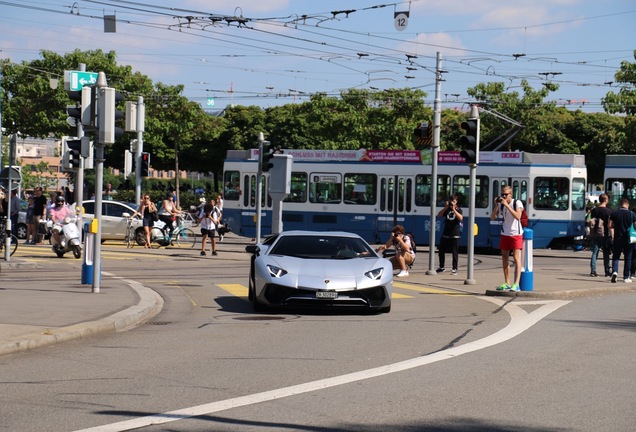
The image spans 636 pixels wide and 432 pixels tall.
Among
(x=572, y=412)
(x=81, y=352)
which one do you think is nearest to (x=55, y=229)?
(x=81, y=352)

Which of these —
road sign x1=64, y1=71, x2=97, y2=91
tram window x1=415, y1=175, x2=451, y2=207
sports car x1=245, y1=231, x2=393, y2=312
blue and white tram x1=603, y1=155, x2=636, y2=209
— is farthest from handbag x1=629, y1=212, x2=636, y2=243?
blue and white tram x1=603, y1=155, x2=636, y2=209

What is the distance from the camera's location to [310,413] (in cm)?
738

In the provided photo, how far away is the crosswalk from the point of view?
18.4 m

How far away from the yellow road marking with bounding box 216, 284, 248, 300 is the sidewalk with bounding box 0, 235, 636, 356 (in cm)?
149

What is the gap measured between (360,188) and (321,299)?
24652 mm

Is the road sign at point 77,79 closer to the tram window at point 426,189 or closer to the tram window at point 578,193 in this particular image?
the tram window at point 426,189

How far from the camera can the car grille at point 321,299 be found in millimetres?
14344

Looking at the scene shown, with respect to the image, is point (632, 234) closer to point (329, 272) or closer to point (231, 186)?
point (329, 272)

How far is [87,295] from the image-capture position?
16.4m

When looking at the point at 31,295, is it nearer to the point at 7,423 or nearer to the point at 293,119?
the point at 7,423

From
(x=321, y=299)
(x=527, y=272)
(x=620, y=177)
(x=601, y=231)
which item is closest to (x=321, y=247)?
(x=321, y=299)

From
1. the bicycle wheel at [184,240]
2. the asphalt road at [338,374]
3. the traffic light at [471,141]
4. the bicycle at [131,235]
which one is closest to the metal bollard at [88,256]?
the asphalt road at [338,374]

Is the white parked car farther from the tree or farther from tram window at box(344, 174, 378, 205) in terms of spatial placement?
the tree

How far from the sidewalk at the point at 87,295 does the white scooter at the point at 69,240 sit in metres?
2.07
